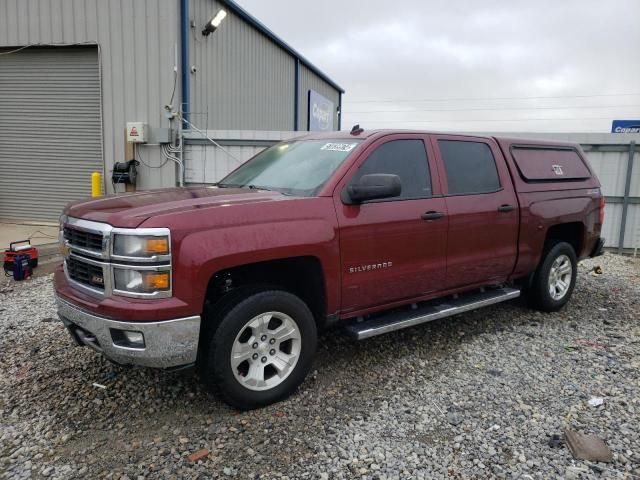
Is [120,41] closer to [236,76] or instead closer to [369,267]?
[236,76]

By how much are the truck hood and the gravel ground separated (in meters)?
1.32

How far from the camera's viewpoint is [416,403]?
349 centimetres

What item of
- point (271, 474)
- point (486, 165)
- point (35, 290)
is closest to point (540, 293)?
point (486, 165)

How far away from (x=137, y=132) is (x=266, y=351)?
7.85m

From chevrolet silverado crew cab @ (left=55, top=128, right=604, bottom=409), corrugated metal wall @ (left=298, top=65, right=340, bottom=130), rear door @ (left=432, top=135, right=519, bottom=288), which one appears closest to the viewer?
chevrolet silverado crew cab @ (left=55, top=128, right=604, bottom=409)

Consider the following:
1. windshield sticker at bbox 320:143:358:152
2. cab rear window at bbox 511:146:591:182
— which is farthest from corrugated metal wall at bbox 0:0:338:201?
cab rear window at bbox 511:146:591:182

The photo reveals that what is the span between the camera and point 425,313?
420 centimetres

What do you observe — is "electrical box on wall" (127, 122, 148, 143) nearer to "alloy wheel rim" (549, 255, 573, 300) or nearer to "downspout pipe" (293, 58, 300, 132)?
"alloy wheel rim" (549, 255, 573, 300)

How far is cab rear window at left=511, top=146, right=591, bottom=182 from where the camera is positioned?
5117 mm

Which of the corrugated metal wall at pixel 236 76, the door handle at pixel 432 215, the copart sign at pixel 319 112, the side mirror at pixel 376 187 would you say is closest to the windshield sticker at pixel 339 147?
the side mirror at pixel 376 187

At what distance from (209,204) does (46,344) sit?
96.2 inches

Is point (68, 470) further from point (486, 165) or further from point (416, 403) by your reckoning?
point (486, 165)

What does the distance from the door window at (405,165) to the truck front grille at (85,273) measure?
1970 millimetres

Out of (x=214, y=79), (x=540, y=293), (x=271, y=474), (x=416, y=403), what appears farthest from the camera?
(x=214, y=79)
